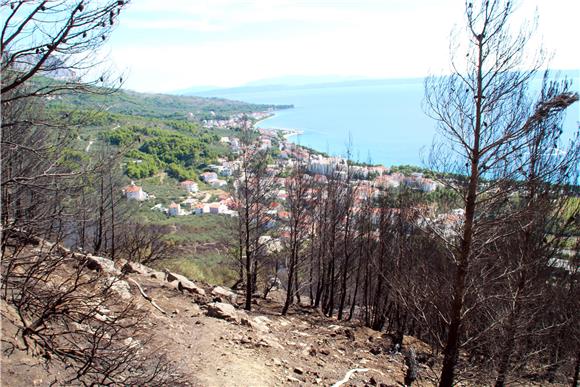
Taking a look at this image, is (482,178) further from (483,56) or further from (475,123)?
(483,56)

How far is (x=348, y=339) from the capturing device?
503 inches

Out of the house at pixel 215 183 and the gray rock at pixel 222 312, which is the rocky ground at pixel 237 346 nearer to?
the gray rock at pixel 222 312

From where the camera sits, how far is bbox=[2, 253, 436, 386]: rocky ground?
768 cm

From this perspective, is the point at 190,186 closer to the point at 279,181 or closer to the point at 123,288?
the point at 279,181

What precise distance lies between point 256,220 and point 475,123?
30.8 ft

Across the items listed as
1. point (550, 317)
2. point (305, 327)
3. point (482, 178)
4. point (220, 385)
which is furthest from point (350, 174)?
point (220, 385)

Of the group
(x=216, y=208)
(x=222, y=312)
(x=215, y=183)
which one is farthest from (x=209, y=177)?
(x=222, y=312)

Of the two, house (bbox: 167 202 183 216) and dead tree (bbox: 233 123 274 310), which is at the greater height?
dead tree (bbox: 233 123 274 310)

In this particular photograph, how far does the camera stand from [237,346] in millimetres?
9312

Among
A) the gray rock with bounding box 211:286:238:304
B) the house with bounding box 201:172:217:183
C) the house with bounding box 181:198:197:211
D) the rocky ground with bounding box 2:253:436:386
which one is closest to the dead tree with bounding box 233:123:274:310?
the gray rock with bounding box 211:286:238:304

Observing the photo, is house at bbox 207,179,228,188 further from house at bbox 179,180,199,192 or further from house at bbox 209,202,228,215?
house at bbox 209,202,228,215

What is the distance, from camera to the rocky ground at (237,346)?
25.2ft

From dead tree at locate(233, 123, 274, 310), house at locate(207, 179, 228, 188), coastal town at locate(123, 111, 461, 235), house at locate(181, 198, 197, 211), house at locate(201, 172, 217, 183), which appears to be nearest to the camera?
dead tree at locate(233, 123, 274, 310)

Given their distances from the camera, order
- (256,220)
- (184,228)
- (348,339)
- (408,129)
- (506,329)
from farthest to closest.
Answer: (408,129) < (184,228) < (256,220) < (348,339) < (506,329)
